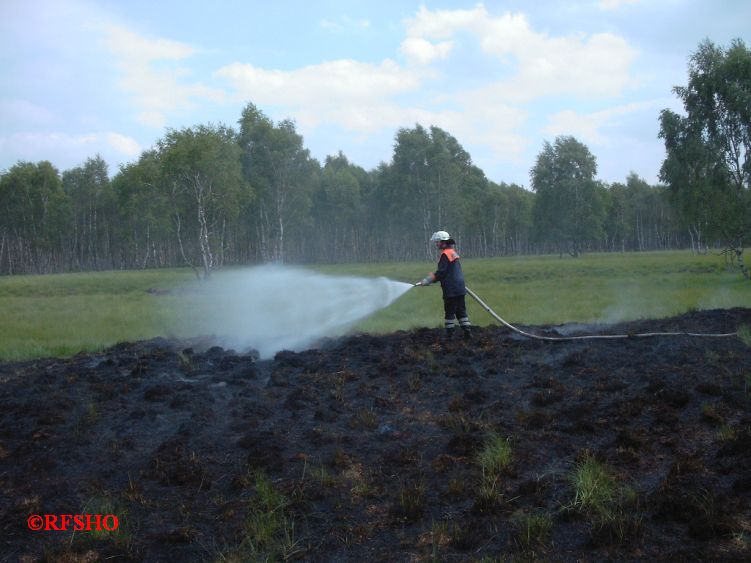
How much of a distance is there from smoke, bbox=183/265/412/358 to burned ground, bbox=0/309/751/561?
3.75 m

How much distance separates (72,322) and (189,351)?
10.0 metres

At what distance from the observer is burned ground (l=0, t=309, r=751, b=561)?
201 inches

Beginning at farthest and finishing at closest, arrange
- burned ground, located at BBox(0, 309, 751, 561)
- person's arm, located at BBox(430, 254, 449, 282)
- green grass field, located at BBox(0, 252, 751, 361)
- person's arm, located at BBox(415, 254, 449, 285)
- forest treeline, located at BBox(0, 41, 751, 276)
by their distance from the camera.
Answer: forest treeline, located at BBox(0, 41, 751, 276)
green grass field, located at BBox(0, 252, 751, 361)
person's arm, located at BBox(430, 254, 449, 282)
person's arm, located at BBox(415, 254, 449, 285)
burned ground, located at BBox(0, 309, 751, 561)

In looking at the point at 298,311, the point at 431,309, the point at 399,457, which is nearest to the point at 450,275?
the point at 298,311

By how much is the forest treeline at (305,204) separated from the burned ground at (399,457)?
2844 cm

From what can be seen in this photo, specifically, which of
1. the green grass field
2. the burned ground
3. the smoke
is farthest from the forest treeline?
the burned ground

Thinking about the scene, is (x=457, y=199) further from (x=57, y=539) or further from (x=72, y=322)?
(x=57, y=539)

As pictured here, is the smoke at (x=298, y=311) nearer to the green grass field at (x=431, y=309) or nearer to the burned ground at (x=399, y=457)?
the green grass field at (x=431, y=309)

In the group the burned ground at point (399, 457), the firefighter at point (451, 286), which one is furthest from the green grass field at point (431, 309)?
the burned ground at point (399, 457)

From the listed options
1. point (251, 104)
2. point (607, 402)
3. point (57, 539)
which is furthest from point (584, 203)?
point (57, 539)

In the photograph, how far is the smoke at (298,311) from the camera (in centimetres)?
1512

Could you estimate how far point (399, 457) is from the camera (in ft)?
22.4

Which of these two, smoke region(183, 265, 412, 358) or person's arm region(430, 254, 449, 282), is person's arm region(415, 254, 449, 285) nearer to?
person's arm region(430, 254, 449, 282)

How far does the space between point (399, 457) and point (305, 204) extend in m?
61.8
